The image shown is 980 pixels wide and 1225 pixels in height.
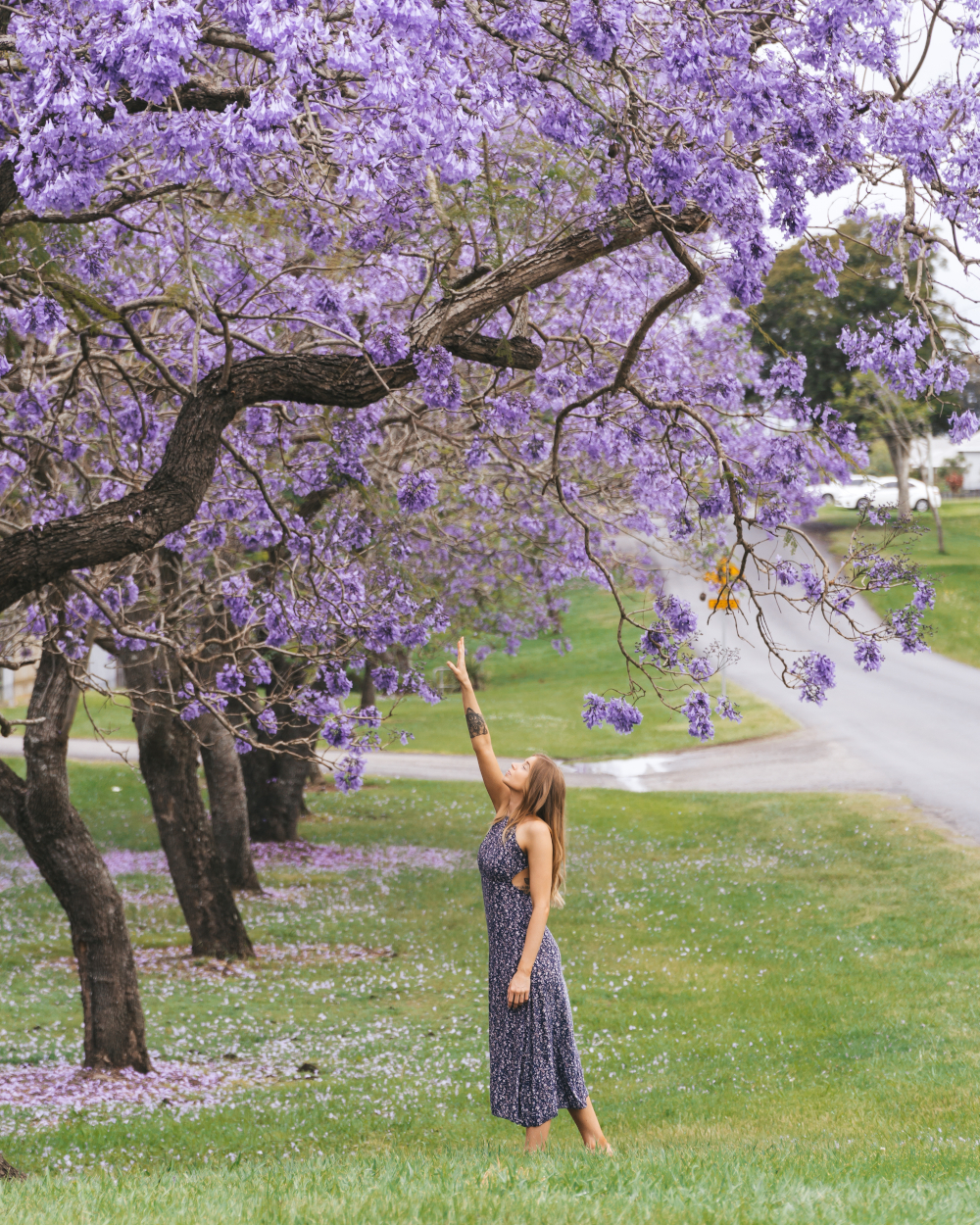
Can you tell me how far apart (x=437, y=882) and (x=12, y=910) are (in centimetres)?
550

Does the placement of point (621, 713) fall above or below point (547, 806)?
above

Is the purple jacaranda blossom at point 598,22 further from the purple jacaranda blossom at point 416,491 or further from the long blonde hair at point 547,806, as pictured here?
the purple jacaranda blossom at point 416,491

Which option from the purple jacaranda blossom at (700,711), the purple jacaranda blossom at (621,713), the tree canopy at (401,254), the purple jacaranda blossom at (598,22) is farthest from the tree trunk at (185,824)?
the purple jacaranda blossom at (598,22)

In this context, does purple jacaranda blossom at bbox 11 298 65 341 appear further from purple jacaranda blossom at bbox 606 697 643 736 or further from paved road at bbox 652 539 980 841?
paved road at bbox 652 539 980 841

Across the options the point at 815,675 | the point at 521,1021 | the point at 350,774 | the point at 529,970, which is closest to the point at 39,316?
the point at 350,774

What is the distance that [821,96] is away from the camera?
5.36m

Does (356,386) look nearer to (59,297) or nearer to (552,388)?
(59,297)

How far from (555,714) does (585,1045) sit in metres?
26.3

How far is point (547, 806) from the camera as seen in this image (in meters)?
5.21

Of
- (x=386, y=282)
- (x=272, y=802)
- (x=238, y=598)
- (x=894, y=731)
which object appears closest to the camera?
(x=238, y=598)

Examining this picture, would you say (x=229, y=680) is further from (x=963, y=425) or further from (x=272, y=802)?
(x=272, y=802)

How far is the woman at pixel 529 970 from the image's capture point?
5.02 m

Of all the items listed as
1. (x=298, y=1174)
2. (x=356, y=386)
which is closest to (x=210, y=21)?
(x=356, y=386)

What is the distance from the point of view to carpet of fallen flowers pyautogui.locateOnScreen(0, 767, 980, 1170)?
25.7 ft
